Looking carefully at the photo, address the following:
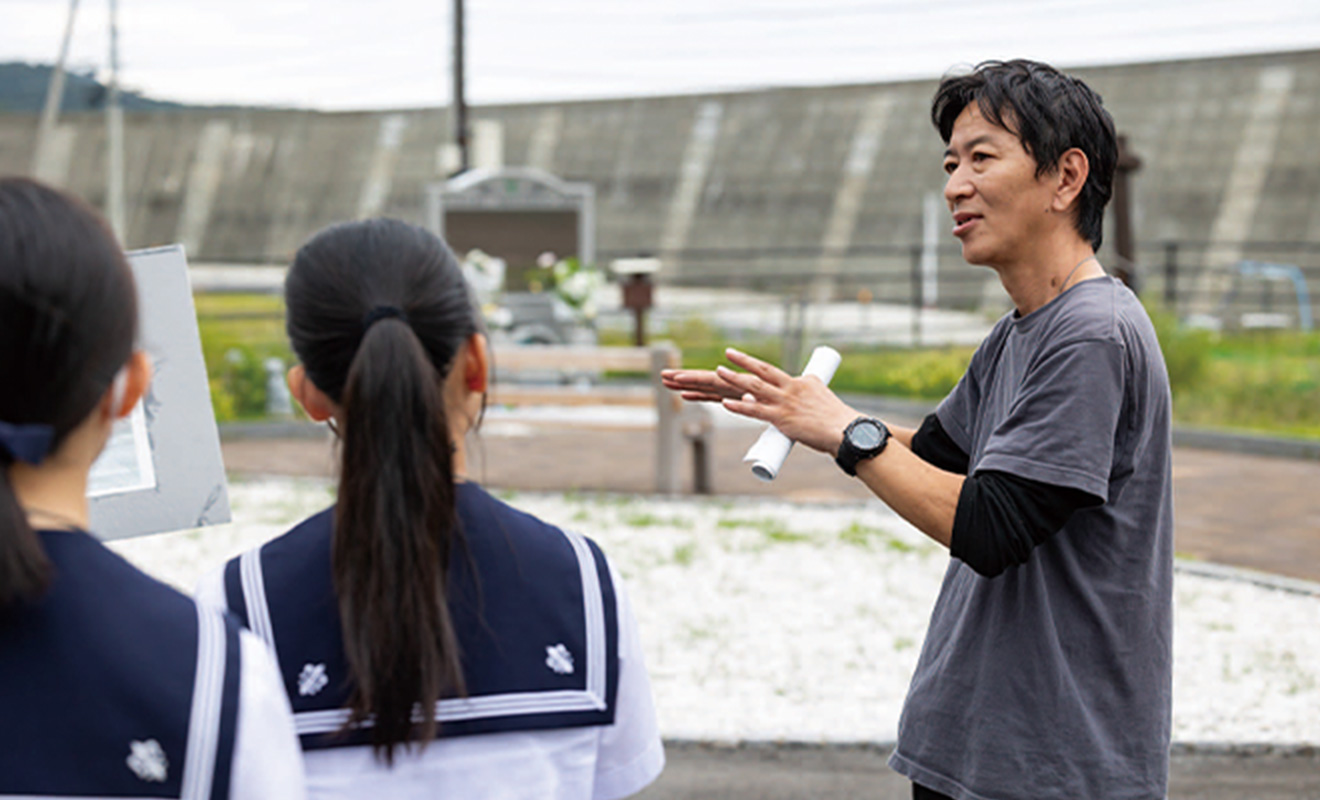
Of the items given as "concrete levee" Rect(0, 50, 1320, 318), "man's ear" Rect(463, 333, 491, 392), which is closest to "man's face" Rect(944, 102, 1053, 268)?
"man's ear" Rect(463, 333, 491, 392)

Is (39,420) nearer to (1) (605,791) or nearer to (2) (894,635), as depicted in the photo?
(1) (605,791)

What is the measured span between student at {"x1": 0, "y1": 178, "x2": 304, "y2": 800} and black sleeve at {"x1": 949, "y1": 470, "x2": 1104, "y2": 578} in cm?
111

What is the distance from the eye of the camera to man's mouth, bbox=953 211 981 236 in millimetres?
2172

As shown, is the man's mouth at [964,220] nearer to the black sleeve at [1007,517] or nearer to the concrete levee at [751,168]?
the black sleeve at [1007,517]

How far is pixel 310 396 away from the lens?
63.2 inches

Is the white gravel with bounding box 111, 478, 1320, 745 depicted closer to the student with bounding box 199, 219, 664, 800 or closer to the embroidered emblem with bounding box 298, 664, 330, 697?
the student with bounding box 199, 219, 664, 800

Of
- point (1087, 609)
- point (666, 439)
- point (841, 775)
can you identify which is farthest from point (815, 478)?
point (1087, 609)

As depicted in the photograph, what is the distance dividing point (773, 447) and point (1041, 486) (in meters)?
0.41

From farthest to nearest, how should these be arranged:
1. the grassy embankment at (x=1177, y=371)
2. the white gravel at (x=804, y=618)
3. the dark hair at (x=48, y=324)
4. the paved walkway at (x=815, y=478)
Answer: the grassy embankment at (x=1177, y=371) → the paved walkway at (x=815, y=478) → the white gravel at (x=804, y=618) → the dark hair at (x=48, y=324)

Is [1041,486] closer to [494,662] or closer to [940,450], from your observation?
[940,450]

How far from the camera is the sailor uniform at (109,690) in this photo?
3.72ft

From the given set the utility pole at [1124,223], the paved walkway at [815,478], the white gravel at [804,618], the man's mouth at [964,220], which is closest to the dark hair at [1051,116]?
the man's mouth at [964,220]

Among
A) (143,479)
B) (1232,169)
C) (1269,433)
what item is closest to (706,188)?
(1232,169)

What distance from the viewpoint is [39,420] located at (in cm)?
114
